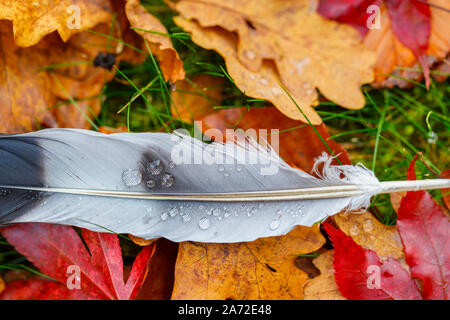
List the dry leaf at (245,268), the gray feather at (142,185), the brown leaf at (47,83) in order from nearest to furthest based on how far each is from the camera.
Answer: the gray feather at (142,185) < the dry leaf at (245,268) < the brown leaf at (47,83)

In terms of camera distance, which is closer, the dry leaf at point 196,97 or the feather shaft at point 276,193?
the feather shaft at point 276,193

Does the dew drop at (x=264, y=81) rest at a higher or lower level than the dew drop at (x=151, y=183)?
higher

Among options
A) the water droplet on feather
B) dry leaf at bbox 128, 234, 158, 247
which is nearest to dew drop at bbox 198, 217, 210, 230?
the water droplet on feather

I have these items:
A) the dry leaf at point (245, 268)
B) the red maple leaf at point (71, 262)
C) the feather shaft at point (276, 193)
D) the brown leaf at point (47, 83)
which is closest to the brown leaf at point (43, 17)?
the brown leaf at point (47, 83)

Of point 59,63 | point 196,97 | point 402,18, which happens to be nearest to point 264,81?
point 196,97

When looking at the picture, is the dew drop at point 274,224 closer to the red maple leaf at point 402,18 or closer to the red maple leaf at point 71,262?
the red maple leaf at point 71,262

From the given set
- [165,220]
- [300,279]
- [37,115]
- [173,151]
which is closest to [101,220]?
[165,220]

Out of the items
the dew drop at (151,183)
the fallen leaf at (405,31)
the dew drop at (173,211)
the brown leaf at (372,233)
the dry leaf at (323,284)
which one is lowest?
the dry leaf at (323,284)

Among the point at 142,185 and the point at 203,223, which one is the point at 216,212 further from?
the point at 142,185

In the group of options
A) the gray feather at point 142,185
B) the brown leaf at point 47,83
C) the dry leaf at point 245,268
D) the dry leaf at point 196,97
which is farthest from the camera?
the dry leaf at point 196,97
